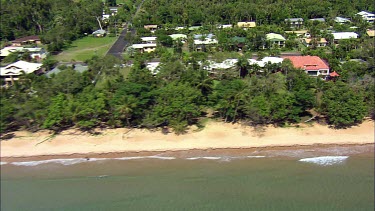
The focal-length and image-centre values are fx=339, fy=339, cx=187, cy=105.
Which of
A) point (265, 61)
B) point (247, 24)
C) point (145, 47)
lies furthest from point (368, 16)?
point (145, 47)

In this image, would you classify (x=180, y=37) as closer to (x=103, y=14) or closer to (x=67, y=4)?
(x=103, y=14)

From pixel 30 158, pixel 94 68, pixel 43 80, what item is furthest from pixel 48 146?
pixel 94 68

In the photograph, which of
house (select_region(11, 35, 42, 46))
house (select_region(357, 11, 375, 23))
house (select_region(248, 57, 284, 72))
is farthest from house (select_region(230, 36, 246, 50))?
house (select_region(11, 35, 42, 46))

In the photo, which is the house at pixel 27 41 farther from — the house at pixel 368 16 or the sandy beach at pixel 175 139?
the house at pixel 368 16

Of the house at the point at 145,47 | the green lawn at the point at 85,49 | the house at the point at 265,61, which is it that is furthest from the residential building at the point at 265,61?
the green lawn at the point at 85,49

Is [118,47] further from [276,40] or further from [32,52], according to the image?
[276,40]
